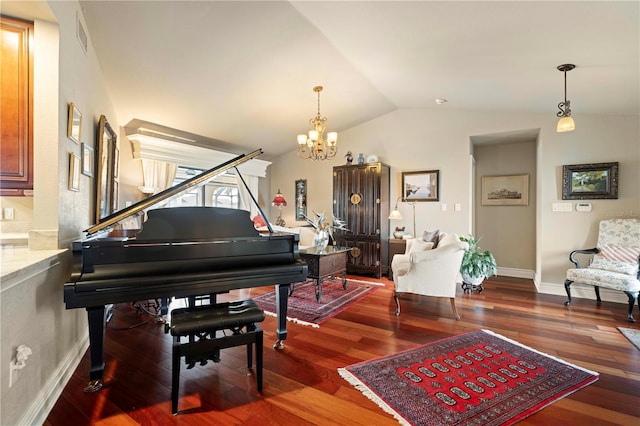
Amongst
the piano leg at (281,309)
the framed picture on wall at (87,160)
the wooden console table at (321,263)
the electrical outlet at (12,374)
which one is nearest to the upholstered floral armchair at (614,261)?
the wooden console table at (321,263)

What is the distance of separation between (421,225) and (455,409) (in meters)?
3.73

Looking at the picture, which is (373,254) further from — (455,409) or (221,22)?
(221,22)

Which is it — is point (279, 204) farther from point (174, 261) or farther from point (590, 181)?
point (590, 181)

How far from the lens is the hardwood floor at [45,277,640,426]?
64.8 inches

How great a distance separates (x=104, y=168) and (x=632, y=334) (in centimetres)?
555

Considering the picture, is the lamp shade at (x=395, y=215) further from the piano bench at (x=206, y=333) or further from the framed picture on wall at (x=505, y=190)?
the piano bench at (x=206, y=333)

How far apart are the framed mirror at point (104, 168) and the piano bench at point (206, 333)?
160 centimetres

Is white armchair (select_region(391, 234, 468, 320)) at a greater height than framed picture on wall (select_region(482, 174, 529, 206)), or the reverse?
framed picture on wall (select_region(482, 174, 529, 206))

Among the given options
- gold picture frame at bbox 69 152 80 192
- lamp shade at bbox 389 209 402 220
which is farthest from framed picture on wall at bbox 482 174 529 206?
gold picture frame at bbox 69 152 80 192

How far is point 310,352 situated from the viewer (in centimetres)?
238

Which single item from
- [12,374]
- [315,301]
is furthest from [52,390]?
[315,301]

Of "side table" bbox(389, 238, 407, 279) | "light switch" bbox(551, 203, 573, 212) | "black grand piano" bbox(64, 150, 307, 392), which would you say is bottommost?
"side table" bbox(389, 238, 407, 279)

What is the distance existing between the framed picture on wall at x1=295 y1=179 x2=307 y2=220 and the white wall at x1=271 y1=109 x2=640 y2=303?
151mm

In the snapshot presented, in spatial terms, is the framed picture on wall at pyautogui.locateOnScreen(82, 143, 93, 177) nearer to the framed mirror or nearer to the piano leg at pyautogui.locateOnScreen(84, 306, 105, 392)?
the framed mirror
